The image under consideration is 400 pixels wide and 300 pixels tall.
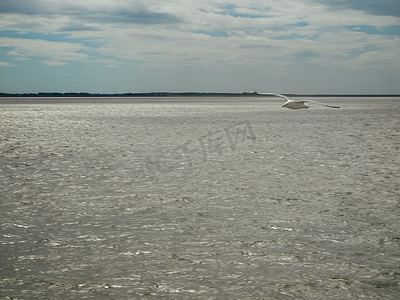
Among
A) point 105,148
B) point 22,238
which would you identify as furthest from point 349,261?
point 105,148

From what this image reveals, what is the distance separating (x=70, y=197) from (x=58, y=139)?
11.8m

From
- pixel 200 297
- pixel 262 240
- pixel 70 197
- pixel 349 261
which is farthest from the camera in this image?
pixel 70 197

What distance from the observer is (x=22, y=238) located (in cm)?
622

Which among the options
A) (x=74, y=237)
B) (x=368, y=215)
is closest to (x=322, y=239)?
(x=368, y=215)

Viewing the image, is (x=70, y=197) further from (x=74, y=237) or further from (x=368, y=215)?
(x=368, y=215)

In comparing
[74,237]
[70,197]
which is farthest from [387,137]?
[74,237]

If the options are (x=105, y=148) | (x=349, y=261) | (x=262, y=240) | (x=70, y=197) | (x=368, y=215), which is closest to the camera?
(x=349, y=261)

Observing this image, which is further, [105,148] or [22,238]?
[105,148]

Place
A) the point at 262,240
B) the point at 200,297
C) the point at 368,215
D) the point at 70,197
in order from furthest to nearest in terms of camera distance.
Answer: the point at 70,197 → the point at 368,215 → the point at 262,240 → the point at 200,297

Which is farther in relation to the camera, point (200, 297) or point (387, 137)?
point (387, 137)

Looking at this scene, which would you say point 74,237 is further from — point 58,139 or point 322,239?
point 58,139

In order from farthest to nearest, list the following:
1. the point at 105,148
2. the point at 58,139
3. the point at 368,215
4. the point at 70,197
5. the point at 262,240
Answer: the point at 58,139, the point at 105,148, the point at 70,197, the point at 368,215, the point at 262,240

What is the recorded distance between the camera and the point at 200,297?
4.34 meters

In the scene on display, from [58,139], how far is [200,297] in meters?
16.8
